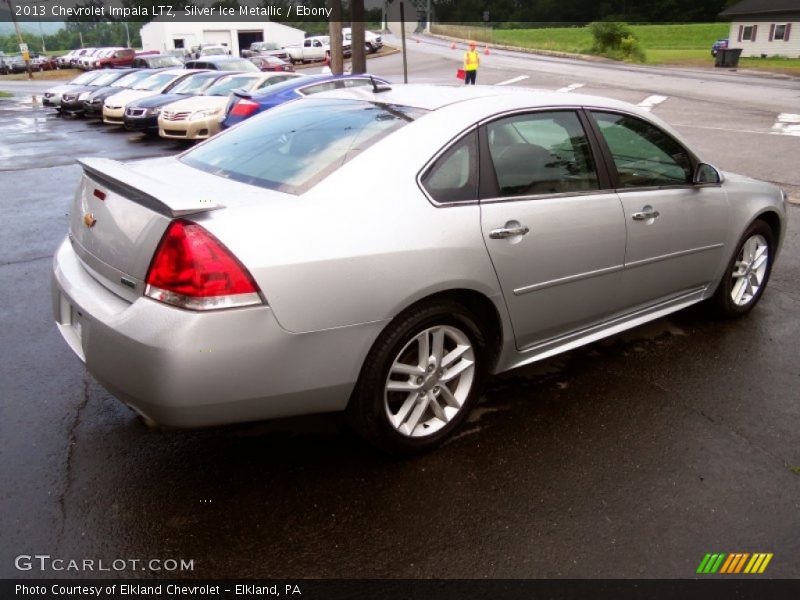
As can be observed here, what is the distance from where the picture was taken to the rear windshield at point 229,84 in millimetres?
14763

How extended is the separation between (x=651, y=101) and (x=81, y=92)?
58.3 ft

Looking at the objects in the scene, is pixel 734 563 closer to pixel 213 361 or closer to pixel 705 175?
pixel 213 361

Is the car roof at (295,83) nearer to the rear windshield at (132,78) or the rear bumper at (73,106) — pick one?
the rear windshield at (132,78)

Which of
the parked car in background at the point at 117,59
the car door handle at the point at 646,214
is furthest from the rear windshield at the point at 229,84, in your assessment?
the parked car in background at the point at 117,59

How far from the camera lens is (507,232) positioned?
3.18 metres

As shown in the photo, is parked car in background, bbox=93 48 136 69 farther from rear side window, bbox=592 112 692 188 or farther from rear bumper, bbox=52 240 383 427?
rear bumper, bbox=52 240 383 427

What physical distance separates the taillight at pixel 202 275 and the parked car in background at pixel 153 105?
14.2 meters

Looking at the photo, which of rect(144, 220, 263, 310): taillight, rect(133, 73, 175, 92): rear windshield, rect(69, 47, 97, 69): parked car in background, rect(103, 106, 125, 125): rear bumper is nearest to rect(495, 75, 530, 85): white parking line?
rect(133, 73, 175, 92): rear windshield

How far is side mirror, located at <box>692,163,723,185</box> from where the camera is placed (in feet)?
13.7

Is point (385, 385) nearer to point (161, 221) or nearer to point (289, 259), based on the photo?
point (289, 259)

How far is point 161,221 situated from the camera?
2.60 metres

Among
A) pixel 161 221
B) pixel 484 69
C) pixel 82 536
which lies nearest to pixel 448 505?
pixel 82 536

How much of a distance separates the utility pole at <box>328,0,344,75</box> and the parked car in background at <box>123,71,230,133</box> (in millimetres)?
3545

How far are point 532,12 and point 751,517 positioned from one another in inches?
4813
